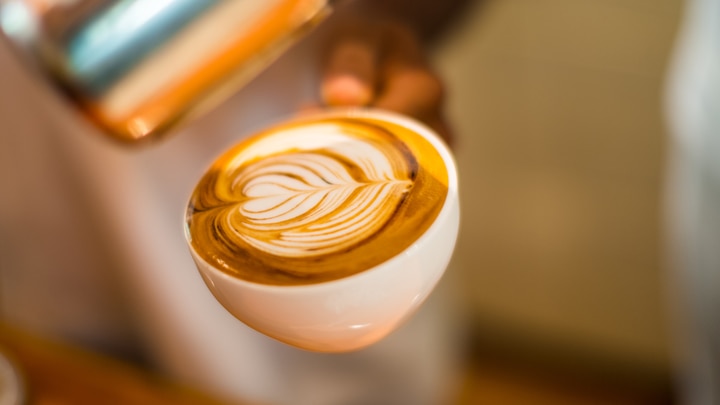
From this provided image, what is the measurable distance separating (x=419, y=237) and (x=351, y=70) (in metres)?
0.10

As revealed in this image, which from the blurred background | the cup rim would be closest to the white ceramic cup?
the cup rim

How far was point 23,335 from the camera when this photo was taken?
1.25 feet

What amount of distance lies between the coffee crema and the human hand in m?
0.02

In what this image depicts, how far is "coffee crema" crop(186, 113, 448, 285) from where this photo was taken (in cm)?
Result: 20

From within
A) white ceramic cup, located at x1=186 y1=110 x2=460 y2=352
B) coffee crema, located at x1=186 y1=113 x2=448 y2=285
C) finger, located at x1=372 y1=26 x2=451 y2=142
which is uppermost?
finger, located at x1=372 y1=26 x2=451 y2=142

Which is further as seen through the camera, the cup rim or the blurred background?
the blurred background

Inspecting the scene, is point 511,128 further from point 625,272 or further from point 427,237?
point 427,237

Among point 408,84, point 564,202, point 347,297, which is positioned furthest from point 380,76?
point 564,202

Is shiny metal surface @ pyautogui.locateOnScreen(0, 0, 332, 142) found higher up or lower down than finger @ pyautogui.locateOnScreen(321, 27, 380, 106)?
lower down

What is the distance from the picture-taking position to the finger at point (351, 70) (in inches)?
10.8

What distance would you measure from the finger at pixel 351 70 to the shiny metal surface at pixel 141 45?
43mm

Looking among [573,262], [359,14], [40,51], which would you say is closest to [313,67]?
[359,14]

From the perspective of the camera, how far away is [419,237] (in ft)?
0.65

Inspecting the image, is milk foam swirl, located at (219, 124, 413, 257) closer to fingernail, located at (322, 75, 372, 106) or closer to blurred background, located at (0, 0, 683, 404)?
fingernail, located at (322, 75, 372, 106)
